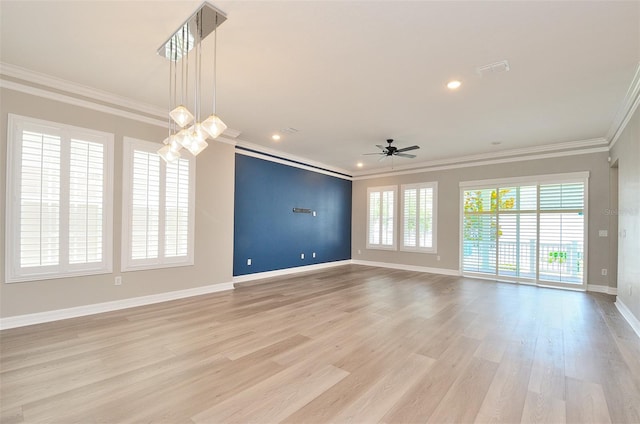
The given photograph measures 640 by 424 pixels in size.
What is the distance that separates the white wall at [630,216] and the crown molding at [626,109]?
11 centimetres

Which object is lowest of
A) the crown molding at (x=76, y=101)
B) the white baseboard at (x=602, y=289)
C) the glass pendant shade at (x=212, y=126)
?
the white baseboard at (x=602, y=289)

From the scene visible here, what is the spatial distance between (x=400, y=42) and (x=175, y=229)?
4.22 m

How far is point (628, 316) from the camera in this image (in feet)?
12.9

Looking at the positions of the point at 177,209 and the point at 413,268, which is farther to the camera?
the point at 413,268

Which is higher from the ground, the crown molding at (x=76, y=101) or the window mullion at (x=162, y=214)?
the crown molding at (x=76, y=101)

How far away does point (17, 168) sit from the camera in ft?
11.2

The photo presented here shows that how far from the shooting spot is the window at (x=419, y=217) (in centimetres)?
782

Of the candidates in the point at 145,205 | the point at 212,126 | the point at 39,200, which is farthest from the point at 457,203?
the point at 39,200

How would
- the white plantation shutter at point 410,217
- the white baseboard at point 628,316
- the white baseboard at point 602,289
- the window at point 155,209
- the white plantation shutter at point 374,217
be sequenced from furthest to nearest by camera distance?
the white plantation shutter at point 374,217, the white plantation shutter at point 410,217, the white baseboard at point 602,289, the window at point 155,209, the white baseboard at point 628,316

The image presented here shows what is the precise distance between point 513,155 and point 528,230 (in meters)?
1.74

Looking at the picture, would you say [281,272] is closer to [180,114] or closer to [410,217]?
[410,217]

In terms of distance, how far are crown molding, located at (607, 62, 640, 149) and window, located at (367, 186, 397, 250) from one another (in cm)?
464

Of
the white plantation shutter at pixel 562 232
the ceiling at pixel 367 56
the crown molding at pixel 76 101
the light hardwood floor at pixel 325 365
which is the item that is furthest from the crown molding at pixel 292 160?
the white plantation shutter at pixel 562 232

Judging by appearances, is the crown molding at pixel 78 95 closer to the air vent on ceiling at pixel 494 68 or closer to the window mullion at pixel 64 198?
the window mullion at pixel 64 198
